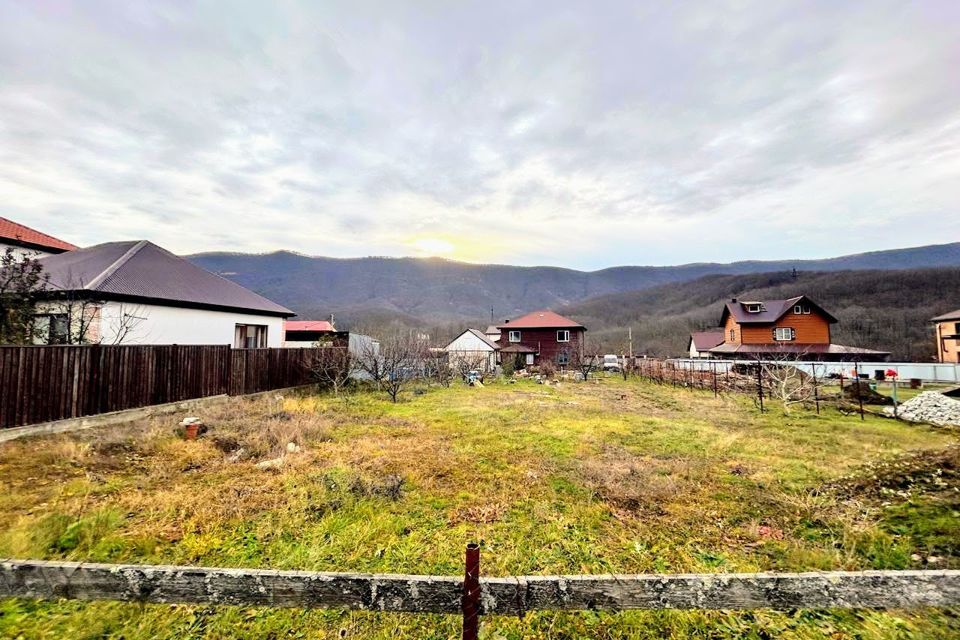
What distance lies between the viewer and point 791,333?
3262 centimetres

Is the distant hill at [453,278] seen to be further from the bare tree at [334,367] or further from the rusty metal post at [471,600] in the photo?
the rusty metal post at [471,600]

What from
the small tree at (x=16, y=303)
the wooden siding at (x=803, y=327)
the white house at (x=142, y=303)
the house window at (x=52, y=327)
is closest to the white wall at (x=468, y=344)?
the white house at (x=142, y=303)

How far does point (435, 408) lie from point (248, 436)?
257 inches

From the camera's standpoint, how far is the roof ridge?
1131cm

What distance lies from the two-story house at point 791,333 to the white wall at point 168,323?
37056 mm

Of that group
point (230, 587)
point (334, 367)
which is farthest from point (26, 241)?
point (230, 587)

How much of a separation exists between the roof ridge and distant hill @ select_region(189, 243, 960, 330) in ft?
298

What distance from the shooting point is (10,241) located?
1819 cm

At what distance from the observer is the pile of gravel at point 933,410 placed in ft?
35.5

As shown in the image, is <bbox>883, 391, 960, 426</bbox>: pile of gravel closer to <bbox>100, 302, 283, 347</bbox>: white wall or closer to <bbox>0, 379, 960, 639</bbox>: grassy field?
<bbox>0, 379, 960, 639</bbox>: grassy field

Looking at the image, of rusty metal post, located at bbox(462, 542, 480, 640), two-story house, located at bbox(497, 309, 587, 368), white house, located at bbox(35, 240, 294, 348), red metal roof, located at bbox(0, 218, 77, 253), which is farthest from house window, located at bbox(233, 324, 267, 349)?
two-story house, located at bbox(497, 309, 587, 368)

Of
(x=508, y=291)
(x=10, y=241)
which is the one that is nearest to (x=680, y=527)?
(x=10, y=241)

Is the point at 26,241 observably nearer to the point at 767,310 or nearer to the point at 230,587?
the point at 230,587

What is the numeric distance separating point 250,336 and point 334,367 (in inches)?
183
